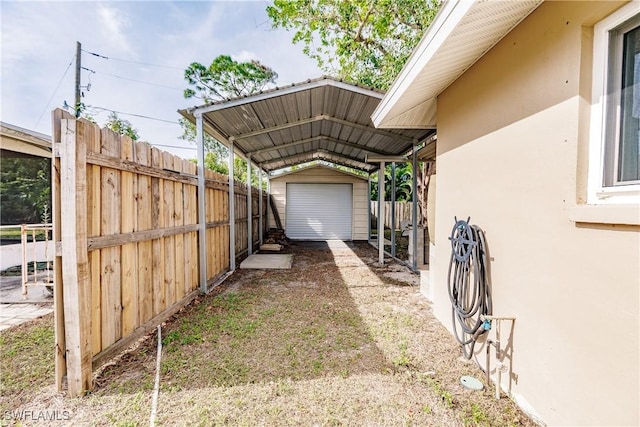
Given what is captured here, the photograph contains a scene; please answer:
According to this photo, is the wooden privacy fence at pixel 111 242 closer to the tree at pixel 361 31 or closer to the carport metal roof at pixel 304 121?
the carport metal roof at pixel 304 121

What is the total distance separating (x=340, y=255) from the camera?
789 centimetres

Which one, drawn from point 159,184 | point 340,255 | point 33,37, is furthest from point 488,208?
point 33,37

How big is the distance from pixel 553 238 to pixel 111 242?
321 centimetres

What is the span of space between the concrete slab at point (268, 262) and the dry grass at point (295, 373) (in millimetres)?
2187

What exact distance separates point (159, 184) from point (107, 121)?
658 inches

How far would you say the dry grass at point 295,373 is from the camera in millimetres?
1798

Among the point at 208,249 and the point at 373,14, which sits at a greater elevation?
the point at 373,14

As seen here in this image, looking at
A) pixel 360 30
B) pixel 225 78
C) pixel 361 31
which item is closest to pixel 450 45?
pixel 360 30

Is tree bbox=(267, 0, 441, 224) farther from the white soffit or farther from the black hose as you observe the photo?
the black hose

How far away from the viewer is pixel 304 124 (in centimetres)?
594

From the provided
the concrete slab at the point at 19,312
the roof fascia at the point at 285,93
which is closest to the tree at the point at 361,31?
the roof fascia at the point at 285,93

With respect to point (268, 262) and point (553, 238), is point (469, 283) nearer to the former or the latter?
point (553, 238)

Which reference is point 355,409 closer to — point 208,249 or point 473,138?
point 473,138

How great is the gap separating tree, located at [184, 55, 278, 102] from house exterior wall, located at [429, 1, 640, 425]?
682 inches
